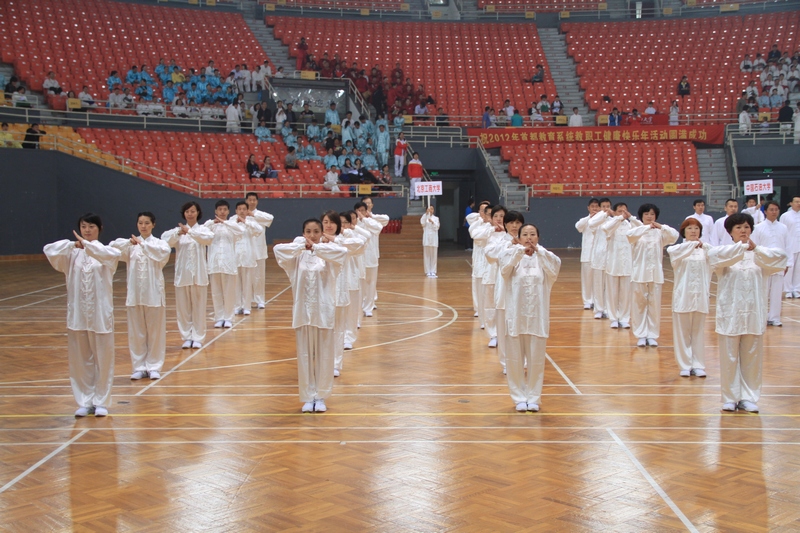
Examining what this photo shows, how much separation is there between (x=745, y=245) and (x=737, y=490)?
279 centimetres

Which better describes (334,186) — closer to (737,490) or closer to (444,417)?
(444,417)

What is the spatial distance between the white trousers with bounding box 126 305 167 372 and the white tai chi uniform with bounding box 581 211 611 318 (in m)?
6.97

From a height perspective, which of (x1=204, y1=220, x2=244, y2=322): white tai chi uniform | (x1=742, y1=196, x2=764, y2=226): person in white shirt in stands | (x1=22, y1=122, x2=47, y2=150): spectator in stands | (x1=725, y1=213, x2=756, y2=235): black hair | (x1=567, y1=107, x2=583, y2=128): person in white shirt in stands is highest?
(x1=567, y1=107, x2=583, y2=128): person in white shirt in stands

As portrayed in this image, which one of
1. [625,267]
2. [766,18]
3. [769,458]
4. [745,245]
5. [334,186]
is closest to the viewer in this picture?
[769,458]

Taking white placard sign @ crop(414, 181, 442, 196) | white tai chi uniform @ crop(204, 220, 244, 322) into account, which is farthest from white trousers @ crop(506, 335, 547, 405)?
white placard sign @ crop(414, 181, 442, 196)

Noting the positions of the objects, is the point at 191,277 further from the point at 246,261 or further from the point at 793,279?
the point at 793,279

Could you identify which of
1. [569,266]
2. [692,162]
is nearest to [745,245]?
[569,266]

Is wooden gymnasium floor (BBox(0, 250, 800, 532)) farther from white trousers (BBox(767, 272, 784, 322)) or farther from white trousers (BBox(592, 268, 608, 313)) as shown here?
white trousers (BBox(592, 268, 608, 313))

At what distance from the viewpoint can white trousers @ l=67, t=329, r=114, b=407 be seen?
7.76m

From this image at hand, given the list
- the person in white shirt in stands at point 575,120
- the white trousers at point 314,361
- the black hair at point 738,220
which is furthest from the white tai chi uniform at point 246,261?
the person in white shirt in stands at point 575,120

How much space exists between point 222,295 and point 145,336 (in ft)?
11.9

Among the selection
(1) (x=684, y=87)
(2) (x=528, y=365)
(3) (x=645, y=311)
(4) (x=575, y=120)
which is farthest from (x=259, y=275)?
(1) (x=684, y=87)

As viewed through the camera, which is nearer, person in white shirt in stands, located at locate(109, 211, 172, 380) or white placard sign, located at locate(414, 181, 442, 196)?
person in white shirt in stands, located at locate(109, 211, 172, 380)

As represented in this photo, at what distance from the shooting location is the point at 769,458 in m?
6.48
